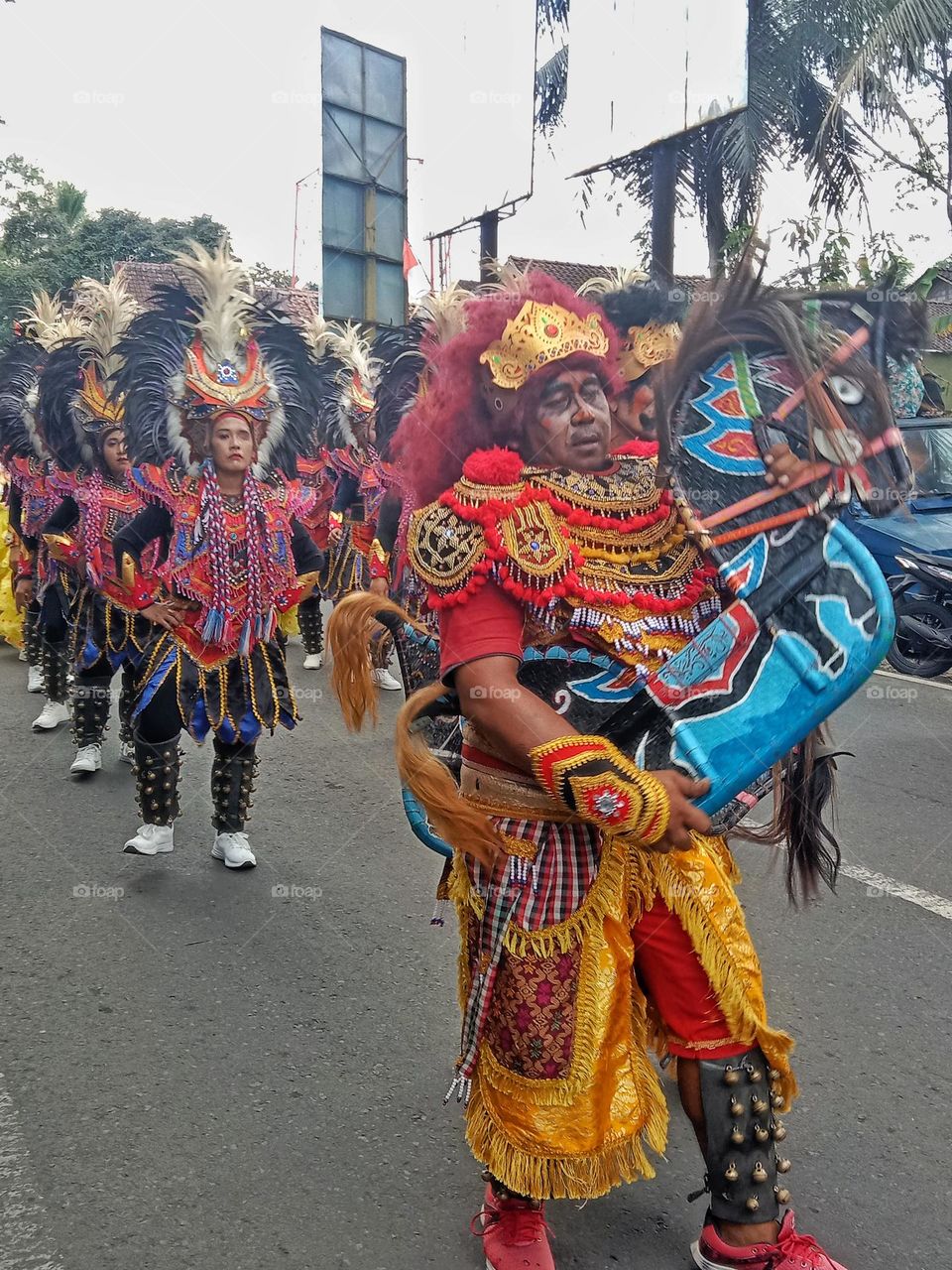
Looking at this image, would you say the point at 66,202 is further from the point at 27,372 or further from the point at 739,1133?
the point at 739,1133

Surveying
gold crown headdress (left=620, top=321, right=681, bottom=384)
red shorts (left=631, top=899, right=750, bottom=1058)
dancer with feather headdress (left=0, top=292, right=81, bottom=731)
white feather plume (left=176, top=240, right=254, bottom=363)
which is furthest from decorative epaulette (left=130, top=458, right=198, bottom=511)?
red shorts (left=631, top=899, right=750, bottom=1058)

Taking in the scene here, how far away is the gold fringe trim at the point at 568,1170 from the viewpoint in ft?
7.27

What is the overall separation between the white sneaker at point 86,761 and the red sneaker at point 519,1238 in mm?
4357

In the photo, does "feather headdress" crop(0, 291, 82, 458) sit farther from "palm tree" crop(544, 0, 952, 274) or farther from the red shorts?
"palm tree" crop(544, 0, 952, 274)

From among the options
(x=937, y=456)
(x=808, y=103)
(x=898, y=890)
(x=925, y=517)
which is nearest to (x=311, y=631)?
(x=925, y=517)

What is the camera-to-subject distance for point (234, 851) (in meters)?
4.86

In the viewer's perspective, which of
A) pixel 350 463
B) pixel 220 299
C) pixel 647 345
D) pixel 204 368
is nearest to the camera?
pixel 647 345

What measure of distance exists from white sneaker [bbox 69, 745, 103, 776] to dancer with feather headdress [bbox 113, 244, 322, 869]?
1.38 metres

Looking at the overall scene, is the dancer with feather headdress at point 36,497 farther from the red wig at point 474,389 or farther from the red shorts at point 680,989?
the red shorts at point 680,989

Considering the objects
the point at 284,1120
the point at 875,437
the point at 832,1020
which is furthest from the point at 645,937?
the point at 832,1020

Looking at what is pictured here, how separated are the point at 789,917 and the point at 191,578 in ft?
8.96

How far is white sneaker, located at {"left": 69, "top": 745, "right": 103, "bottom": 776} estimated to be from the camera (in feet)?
20.1

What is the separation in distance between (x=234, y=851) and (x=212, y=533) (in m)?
1.39

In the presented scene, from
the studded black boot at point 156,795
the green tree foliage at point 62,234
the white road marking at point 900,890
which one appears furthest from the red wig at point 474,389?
the green tree foliage at point 62,234
